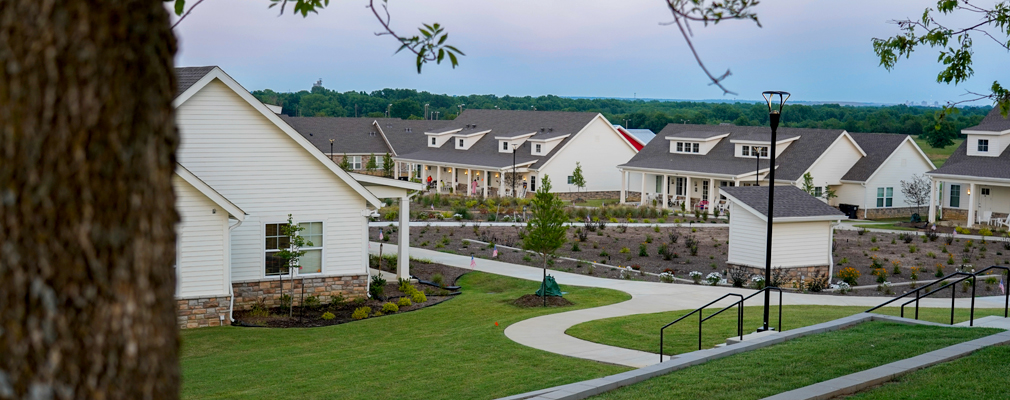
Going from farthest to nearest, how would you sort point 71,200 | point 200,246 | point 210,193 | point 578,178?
point 578,178, point 200,246, point 210,193, point 71,200

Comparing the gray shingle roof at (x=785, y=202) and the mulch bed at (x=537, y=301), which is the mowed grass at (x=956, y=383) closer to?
the mulch bed at (x=537, y=301)

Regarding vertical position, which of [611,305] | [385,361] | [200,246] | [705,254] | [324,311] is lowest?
[324,311]

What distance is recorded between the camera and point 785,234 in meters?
25.2

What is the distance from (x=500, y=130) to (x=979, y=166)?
31274 mm

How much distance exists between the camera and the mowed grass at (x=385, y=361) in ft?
41.2

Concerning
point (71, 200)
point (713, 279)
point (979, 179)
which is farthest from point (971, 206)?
point (71, 200)

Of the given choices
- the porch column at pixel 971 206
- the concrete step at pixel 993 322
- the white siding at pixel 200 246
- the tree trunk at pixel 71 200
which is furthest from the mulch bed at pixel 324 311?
the porch column at pixel 971 206

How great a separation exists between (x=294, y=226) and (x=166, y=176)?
17.1 meters

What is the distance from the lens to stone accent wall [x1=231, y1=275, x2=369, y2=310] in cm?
1998

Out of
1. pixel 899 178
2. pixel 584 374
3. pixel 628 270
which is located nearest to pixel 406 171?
pixel 899 178

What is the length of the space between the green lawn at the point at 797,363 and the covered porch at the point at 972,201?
3204 centimetres

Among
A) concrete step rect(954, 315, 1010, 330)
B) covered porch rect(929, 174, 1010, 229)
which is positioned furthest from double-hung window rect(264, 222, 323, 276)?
covered porch rect(929, 174, 1010, 229)

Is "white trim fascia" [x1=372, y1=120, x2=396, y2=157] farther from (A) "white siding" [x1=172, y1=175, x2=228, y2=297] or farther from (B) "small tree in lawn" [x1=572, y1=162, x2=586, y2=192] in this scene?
(A) "white siding" [x1=172, y1=175, x2=228, y2=297]

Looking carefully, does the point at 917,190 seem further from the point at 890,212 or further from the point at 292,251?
the point at 292,251
